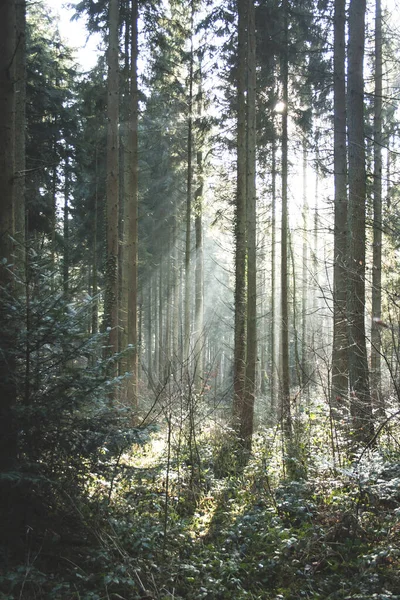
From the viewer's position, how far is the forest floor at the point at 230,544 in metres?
3.50

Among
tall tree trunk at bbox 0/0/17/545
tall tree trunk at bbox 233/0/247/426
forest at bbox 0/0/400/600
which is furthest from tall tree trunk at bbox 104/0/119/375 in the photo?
tall tree trunk at bbox 0/0/17/545

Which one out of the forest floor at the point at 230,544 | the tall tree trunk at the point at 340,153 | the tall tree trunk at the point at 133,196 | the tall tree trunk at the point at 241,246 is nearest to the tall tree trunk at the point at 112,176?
the tall tree trunk at the point at 133,196

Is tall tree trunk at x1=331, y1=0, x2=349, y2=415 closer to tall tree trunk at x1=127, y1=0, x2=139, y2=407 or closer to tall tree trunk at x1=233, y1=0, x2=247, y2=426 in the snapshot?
tall tree trunk at x1=233, y1=0, x2=247, y2=426

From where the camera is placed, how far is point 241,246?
8.94 metres

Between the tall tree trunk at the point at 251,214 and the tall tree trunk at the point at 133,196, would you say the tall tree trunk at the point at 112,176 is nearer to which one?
the tall tree trunk at the point at 133,196

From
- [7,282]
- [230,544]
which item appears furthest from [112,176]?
[230,544]

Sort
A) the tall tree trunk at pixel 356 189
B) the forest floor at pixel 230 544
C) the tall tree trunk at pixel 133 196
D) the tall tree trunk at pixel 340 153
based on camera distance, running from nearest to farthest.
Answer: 1. the forest floor at pixel 230 544
2. the tall tree trunk at pixel 356 189
3. the tall tree trunk at pixel 340 153
4. the tall tree trunk at pixel 133 196

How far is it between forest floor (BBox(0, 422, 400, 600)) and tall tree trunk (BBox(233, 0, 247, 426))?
10.3ft

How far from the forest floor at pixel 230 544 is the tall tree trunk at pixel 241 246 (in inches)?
123

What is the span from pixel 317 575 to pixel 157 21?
12.9 metres

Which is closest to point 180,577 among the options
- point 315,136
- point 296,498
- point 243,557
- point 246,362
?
point 243,557

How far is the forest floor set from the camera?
11.5 feet

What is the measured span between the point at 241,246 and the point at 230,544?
19.2 feet

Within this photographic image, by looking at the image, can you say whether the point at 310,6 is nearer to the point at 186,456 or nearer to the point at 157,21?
the point at 157,21
